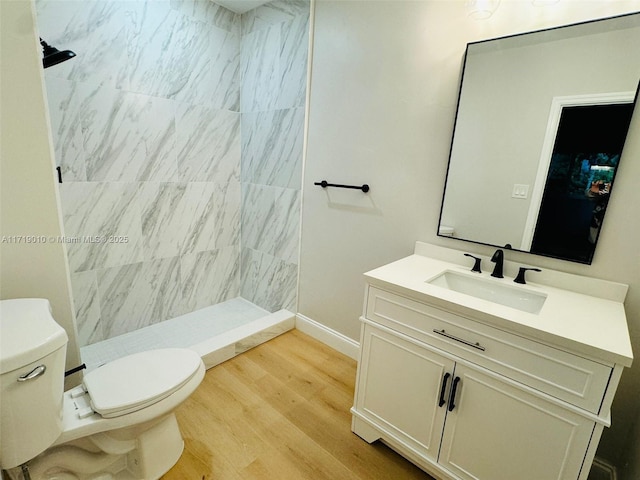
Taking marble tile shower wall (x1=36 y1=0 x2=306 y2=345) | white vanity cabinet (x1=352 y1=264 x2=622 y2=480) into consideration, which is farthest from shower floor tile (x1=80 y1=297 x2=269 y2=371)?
white vanity cabinet (x1=352 y1=264 x2=622 y2=480)

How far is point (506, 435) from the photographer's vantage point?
3.53ft

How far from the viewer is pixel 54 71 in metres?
1.77

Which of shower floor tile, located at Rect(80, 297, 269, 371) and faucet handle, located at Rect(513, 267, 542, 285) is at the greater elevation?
faucet handle, located at Rect(513, 267, 542, 285)

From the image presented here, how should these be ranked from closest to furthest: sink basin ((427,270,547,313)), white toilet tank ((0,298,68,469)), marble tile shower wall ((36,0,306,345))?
white toilet tank ((0,298,68,469)) → sink basin ((427,270,547,313)) → marble tile shower wall ((36,0,306,345))

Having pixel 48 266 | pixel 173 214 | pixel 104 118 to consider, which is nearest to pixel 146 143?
pixel 104 118

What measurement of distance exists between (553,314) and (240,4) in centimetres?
282

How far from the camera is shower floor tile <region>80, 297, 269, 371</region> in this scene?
2133mm

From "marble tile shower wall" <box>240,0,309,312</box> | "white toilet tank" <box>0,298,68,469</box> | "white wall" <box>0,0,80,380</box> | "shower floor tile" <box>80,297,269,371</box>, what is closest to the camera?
"white toilet tank" <box>0,298,68,469</box>

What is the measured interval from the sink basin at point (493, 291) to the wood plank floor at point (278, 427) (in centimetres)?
85

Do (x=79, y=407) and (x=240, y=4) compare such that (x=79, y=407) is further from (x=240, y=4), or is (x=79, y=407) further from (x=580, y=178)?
(x=240, y=4)

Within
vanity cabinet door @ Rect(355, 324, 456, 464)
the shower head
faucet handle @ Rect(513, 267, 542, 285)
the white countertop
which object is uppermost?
the shower head

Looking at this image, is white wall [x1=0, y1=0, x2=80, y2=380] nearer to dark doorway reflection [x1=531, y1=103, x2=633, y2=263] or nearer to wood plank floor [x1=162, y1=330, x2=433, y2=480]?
A: wood plank floor [x1=162, y1=330, x2=433, y2=480]

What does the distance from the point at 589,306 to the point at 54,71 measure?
2.89 m

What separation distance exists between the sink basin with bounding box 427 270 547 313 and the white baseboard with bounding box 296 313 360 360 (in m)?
0.87
